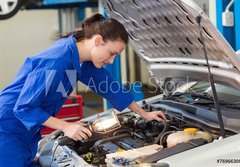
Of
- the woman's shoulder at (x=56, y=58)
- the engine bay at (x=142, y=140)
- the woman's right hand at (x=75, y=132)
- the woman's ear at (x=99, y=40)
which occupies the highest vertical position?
the woman's ear at (x=99, y=40)

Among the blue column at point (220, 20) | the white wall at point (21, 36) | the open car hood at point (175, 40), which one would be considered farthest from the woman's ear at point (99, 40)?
the white wall at point (21, 36)

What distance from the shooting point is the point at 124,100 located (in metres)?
2.13

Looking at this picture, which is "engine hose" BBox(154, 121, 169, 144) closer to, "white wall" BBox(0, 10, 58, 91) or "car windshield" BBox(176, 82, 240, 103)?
"car windshield" BBox(176, 82, 240, 103)

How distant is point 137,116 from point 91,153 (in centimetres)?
50

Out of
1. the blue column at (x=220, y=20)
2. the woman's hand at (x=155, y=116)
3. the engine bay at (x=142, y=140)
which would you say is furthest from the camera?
the blue column at (x=220, y=20)

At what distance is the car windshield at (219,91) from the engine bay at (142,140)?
23 cm

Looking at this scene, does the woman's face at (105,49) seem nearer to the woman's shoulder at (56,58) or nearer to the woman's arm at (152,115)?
the woman's shoulder at (56,58)

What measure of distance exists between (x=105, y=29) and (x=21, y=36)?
6351 millimetres

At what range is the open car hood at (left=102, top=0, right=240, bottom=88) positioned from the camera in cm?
151

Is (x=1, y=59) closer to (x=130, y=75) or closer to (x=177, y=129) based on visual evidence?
(x=130, y=75)

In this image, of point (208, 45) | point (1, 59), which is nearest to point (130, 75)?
point (1, 59)

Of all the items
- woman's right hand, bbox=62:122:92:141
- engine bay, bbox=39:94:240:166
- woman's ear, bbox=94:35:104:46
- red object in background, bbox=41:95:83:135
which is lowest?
red object in background, bbox=41:95:83:135

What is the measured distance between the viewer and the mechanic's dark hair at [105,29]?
168 centimetres

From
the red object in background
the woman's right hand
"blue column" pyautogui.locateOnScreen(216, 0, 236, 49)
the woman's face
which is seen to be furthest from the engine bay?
the red object in background
